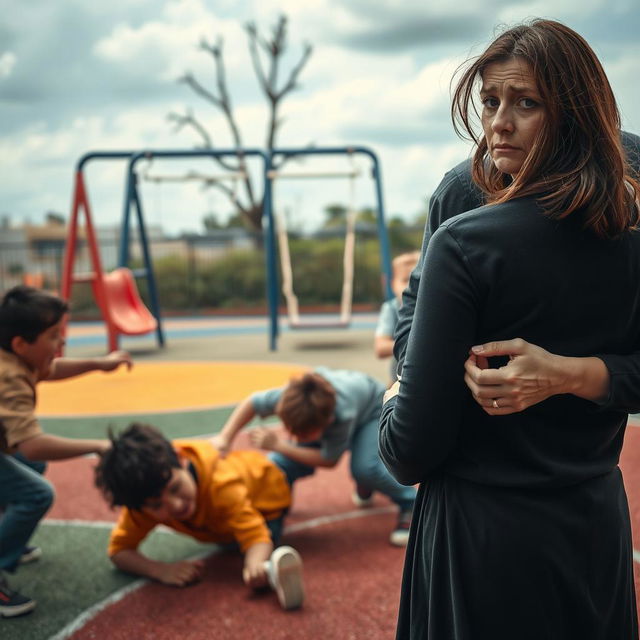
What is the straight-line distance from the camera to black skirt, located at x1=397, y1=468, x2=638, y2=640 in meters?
1.15

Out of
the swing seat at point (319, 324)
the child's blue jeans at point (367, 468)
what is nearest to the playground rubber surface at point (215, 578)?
the child's blue jeans at point (367, 468)

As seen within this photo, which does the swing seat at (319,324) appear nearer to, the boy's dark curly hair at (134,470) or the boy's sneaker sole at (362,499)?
the boy's sneaker sole at (362,499)

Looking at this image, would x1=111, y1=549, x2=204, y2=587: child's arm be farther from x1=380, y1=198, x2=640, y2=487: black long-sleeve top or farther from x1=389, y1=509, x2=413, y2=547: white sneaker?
x1=380, y1=198, x2=640, y2=487: black long-sleeve top

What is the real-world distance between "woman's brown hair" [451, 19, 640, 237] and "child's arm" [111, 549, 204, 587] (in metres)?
2.16

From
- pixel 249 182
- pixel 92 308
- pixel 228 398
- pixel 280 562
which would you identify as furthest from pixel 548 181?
pixel 249 182

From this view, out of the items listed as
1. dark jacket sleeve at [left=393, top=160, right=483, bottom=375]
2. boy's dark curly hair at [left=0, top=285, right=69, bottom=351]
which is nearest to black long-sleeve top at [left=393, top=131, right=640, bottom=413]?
dark jacket sleeve at [left=393, top=160, right=483, bottom=375]

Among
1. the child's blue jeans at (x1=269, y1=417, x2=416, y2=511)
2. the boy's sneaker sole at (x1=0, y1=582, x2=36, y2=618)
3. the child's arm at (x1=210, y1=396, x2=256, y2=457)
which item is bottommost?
the boy's sneaker sole at (x1=0, y1=582, x2=36, y2=618)

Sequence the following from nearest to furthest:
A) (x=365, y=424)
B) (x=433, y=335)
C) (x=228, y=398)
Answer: (x=433, y=335), (x=365, y=424), (x=228, y=398)

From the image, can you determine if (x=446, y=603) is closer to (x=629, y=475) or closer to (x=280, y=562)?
(x=280, y=562)

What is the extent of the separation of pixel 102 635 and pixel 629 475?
8.15ft

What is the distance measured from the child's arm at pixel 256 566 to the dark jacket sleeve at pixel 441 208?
1.62 m

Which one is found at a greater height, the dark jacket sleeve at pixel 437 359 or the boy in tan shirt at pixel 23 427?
the dark jacket sleeve at pixel 437 359

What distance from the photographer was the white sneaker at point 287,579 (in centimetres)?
249

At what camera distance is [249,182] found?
66.9 ft
